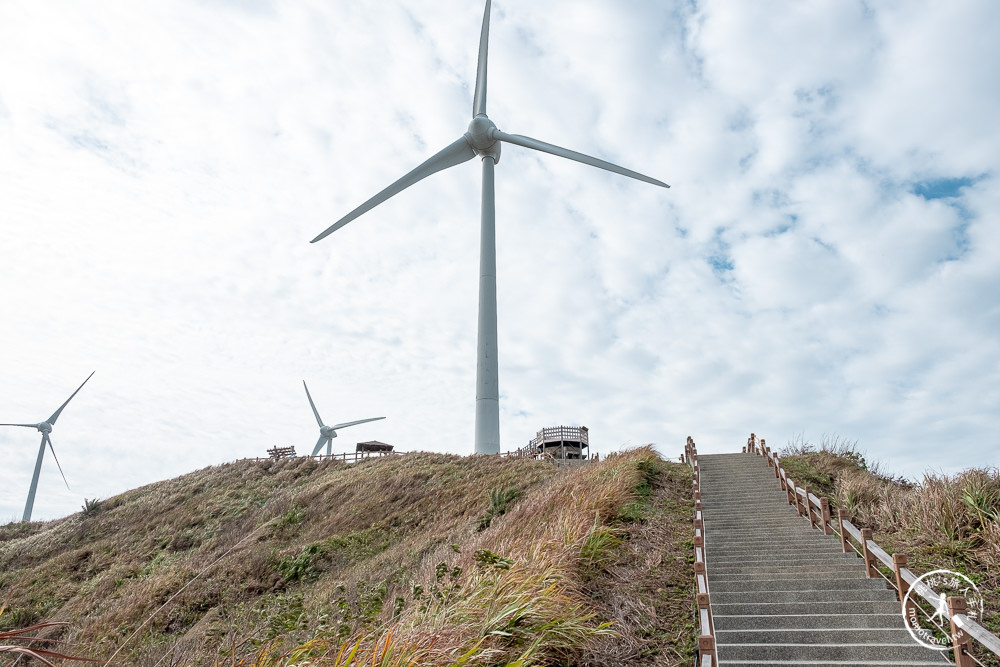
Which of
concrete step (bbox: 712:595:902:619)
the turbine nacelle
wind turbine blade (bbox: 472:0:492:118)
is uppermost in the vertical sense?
wind turbine blade (bbox: 472:0:492:118)

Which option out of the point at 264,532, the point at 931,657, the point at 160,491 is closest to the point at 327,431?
the point at 160,491

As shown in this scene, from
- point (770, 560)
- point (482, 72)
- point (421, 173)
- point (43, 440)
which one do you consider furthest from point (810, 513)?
point (43, 440)

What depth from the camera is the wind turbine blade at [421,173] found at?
1340 inches

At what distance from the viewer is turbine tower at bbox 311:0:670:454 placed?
3256cm

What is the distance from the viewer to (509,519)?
48.8ft

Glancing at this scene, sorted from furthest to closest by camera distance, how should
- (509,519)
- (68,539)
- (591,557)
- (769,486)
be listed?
(68,539), (769,486), (509,519), (591,557)

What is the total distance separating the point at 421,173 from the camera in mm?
35625

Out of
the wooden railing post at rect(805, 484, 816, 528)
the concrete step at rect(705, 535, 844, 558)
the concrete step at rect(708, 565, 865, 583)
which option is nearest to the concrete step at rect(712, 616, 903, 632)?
the concrete step at rect(708, 565, 865, 583)

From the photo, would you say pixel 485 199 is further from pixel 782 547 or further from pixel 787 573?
pixel 787 573

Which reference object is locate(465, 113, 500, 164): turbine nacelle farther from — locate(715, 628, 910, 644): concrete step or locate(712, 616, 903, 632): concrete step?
locate(715, 628, 910, 644): concrete step

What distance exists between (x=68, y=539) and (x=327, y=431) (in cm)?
2545

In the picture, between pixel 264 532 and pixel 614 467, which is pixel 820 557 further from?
pixel 264 532

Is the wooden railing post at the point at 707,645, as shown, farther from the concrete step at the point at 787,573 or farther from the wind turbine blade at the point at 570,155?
the wind turbine blade at the point at 570,155

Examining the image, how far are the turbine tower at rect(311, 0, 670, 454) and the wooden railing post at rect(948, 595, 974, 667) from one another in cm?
2495
